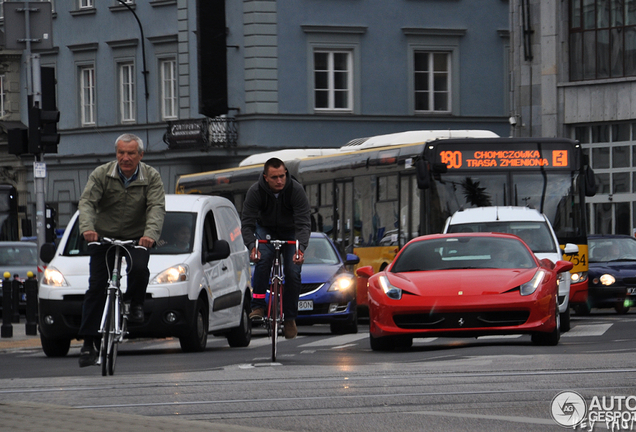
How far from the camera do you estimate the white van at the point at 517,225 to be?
19.5 metres

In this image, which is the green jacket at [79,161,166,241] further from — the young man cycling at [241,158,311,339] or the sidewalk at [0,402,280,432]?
the sidewalk at [0,402,280,432]

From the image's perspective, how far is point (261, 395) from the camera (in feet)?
29.5

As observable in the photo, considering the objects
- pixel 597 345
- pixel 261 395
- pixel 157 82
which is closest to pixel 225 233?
pixel 597 345

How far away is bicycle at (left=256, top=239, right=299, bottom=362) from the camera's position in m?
12.5

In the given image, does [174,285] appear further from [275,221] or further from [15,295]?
[15,295]

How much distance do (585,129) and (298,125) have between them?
8.17m

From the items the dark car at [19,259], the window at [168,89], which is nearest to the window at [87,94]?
the window at [168,89]

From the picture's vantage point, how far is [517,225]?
19844 millimetres

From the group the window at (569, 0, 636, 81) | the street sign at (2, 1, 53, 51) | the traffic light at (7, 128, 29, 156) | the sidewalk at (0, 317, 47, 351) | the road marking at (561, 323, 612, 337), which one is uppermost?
the window at (569, 0, 636, 81)

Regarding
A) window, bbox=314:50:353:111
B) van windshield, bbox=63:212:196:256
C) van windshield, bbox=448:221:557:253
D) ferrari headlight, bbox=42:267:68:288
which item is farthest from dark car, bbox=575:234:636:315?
window, bbox=314:50:353:111

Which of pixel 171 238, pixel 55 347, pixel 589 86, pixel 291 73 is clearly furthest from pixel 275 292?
pixel 291 73

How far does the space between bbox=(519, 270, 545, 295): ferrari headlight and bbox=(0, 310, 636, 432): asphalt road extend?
59cm

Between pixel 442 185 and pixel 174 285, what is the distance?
27.2 feet

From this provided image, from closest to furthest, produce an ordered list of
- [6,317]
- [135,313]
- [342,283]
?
[135,313] < [342,283] < [6,317]
